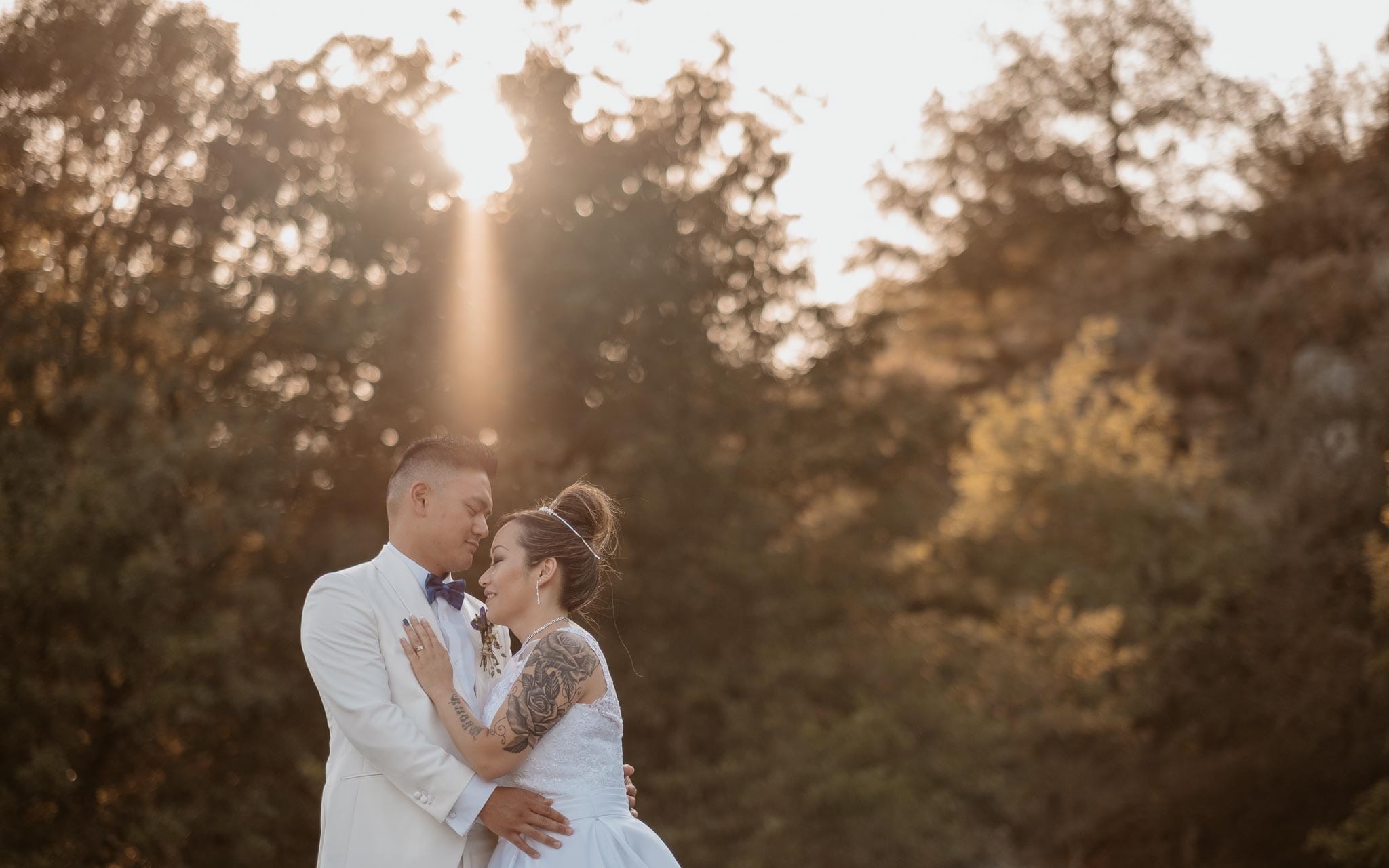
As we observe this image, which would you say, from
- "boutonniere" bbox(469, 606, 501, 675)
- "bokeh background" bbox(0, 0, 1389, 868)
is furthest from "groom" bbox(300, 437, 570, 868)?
"bokeh background" bbox(0, 0, 1389, 868)

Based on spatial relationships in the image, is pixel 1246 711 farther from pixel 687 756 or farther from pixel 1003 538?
pixel 687 756

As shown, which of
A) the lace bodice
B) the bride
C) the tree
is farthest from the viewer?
the tree

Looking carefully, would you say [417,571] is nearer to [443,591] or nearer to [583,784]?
[443,591]

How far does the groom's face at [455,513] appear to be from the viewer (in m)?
4.36

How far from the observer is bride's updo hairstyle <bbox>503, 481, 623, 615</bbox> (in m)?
4.34

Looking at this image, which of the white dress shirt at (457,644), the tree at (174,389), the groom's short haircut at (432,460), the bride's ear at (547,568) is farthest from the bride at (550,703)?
the tree at (174,389)

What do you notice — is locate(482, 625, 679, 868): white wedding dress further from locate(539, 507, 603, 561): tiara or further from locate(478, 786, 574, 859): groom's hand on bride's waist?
locate(539, 507, 603, 561): tiara

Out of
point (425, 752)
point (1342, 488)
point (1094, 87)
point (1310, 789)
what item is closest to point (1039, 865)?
point (1310, 789)

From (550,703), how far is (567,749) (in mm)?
228

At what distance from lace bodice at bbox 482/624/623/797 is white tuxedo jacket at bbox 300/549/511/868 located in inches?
8.5

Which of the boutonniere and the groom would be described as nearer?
the groom

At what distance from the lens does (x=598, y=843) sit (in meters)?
4.11

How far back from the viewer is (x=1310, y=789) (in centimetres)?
1591

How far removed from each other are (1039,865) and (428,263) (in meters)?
10.4
